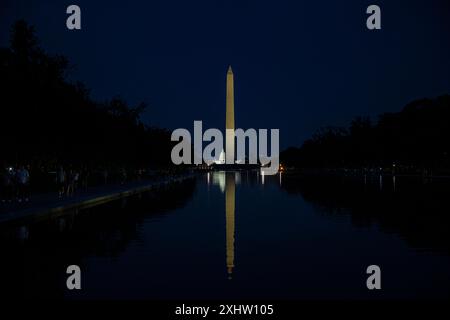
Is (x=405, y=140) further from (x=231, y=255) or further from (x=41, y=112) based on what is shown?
(x=231, y=255)

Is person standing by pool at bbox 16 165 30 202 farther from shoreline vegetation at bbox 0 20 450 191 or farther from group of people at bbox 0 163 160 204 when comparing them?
shoreline vegetation at bbox 0 20 450 191

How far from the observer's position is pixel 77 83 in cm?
4256

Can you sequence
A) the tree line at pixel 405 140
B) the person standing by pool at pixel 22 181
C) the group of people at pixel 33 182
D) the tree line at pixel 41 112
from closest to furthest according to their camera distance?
the person standing by pool at pixel 22 181 → the group of people at pixel 33 182 → the tree line at pixel 41 112 → the tree line at pixel 405 140

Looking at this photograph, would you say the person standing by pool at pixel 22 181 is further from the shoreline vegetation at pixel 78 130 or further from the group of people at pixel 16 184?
the shoreline vegetation at pixel 78 130

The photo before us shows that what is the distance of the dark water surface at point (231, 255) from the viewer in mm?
8805

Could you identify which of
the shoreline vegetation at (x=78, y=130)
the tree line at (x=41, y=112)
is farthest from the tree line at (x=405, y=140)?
the tree line at (x=41, y=112)

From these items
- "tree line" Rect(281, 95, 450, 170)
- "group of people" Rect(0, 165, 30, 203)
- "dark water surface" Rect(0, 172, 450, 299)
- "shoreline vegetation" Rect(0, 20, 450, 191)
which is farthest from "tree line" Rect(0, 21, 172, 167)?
"tree line" Rect(281, 95, 450, 170)

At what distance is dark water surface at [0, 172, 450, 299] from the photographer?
8.80 meters

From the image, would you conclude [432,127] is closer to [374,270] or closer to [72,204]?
[72,204]

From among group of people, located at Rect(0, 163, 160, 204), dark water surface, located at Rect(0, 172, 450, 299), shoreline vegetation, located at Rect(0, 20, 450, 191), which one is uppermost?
shoreline vegetation, located at Rect(0, 20, 450, 191)

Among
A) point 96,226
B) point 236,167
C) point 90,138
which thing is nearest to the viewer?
point 96,226

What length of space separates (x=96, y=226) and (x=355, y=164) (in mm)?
106484

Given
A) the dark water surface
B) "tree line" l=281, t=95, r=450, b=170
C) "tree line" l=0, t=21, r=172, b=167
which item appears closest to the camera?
the dark water surface
